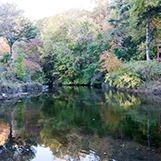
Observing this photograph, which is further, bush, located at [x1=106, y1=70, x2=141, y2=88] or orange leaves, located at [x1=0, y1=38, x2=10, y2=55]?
orange leaves, located at [x1=0, y1=38, x2=10, y2=55]

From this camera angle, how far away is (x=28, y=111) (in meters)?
11.1

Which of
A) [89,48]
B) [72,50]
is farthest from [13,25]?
[72,50]

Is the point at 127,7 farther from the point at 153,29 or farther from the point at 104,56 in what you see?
the point at 104,56

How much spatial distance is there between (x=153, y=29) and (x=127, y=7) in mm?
3337

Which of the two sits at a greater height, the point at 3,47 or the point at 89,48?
the point at 89,48

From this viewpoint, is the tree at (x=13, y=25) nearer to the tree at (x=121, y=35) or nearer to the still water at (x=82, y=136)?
the tree at (x=121, y=35)

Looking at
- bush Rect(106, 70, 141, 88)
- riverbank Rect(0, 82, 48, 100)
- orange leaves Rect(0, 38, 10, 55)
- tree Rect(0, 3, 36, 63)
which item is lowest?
riverbank Rect(0, 82, 48, 100)

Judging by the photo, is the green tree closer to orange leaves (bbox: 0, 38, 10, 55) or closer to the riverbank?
orange leaves (bbox: 0, 38, 10, 55)

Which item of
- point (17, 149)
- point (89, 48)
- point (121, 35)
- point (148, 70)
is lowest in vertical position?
point (17, 149)

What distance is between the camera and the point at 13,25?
66.2ft

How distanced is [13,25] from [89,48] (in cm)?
1019

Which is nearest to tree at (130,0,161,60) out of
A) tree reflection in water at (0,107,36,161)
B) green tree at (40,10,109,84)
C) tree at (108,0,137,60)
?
tree at (108,0,137,60)

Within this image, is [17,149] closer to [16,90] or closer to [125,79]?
[16,90]

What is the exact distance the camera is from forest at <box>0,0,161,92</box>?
61.8ft
